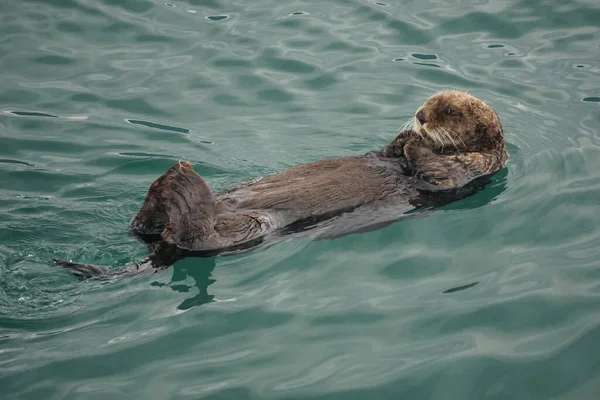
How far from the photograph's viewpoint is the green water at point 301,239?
3.86 metres

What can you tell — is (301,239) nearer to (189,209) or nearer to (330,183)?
(330,183)

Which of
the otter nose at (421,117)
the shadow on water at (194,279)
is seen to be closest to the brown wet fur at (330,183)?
the otter nose at (421,117)

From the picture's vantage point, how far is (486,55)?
26.2 feet

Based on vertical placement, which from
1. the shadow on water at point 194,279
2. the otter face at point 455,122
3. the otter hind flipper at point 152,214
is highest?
the otter face at point 455,122

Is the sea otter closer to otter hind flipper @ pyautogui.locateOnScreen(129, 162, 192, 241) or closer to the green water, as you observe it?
otter hind flipper @ pyautogui.locateOnScreen(129, 162, 192, 241)

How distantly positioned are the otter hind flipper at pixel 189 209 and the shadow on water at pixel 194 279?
0.17 metres

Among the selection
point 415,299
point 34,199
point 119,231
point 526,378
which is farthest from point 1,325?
point 526,378

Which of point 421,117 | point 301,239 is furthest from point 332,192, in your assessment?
point 421,117

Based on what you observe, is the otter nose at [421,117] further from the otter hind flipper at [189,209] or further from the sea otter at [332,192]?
the otter hind flipper at [189,209]

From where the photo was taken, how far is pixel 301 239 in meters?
4.90

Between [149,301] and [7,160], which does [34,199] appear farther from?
[149,301]

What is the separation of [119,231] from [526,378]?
2.90 meters

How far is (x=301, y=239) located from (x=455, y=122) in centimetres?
164

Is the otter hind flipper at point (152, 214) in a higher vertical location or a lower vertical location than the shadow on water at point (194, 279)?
higher
